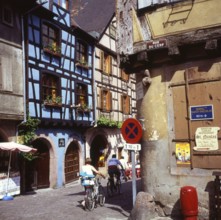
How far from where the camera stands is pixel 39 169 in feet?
56.7

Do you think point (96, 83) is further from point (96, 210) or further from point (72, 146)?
point (96, 210)

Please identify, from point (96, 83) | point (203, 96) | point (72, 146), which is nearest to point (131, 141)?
point (203, 96)

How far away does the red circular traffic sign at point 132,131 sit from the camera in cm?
776

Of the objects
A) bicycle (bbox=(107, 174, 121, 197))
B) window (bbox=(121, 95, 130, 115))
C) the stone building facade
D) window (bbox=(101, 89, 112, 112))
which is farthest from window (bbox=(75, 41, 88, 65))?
the stone building facade

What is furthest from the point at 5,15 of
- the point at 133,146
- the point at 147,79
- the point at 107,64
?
the point at 133,146

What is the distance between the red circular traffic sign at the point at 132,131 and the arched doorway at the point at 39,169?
961 centimetres

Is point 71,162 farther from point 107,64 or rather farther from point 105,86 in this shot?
point 107,64

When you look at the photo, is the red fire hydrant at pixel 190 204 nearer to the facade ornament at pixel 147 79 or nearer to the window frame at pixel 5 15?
the facade ornament at pixel 147 79

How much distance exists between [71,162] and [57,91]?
169 inches

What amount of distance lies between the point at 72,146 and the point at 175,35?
12977mm

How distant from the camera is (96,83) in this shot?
21.8 m

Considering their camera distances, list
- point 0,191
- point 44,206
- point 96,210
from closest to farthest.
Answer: point 96,210 → point 44,206 → point 0,191

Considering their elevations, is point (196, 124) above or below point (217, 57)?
below

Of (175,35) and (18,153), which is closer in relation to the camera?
(175,35)
